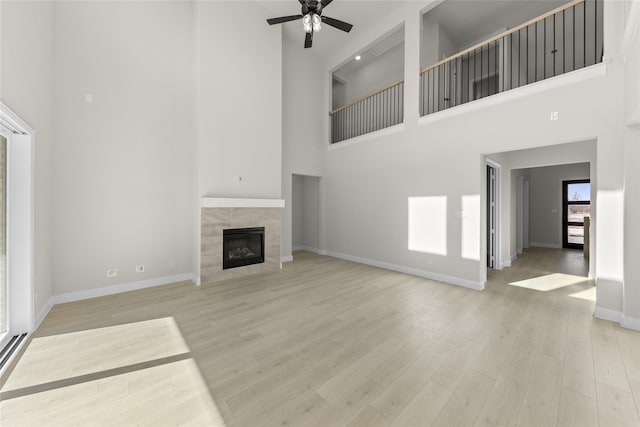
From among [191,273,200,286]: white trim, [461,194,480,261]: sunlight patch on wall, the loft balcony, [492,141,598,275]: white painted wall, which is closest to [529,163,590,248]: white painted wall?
[492,141,598,275]: white painted wall

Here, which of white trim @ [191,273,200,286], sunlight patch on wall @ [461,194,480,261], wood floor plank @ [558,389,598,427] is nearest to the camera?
wood floor plank @ [558,389,598,427]

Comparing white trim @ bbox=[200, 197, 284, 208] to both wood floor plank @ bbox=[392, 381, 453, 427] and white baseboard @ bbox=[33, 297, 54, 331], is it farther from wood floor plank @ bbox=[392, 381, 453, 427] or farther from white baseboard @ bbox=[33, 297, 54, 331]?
wood floor plank @ bbox=[392, 381, 453, 427]

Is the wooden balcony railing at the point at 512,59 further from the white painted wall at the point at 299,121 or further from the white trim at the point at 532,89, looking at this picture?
the white painted wall at the point at 299,121

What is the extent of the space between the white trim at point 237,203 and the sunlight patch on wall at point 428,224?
8.85 ft

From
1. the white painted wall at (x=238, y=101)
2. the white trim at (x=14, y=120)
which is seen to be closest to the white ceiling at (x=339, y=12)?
the white painted wall at (x=238, y=101)

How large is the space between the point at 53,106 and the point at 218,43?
2.63m

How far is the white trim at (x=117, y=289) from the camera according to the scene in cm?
335

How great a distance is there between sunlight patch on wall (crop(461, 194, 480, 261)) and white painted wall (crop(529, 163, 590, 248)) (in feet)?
21.9

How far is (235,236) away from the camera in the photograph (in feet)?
15.0

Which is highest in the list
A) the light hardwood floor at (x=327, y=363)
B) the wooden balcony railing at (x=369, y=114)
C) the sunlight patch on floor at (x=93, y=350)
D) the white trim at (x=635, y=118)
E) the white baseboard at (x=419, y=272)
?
the wooden balcony railing at (x=369, y=114)

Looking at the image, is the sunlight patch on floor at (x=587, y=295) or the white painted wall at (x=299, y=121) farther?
the white painted wall at (x=299, y=121)

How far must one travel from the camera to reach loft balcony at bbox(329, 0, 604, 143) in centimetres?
538

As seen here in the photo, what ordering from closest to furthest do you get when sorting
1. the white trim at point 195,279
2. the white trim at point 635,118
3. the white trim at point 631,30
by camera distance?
the white trim at point 631,30, the white trim at point 635,118, the white trim at point 195,279

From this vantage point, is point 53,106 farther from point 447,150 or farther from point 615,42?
point 615,42
